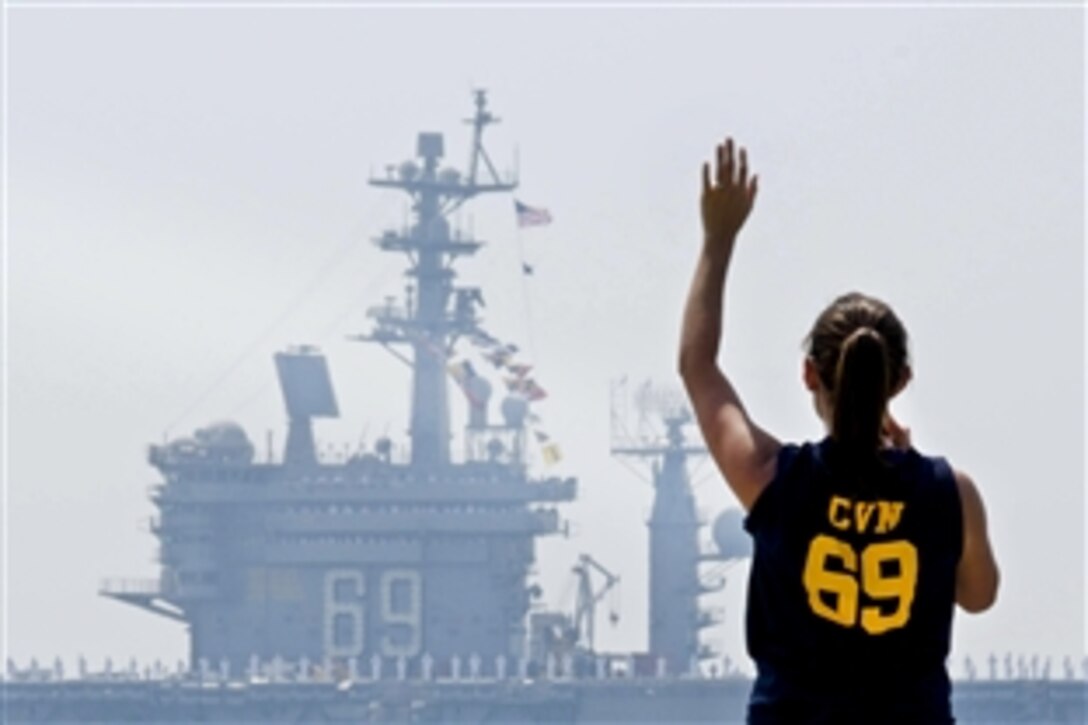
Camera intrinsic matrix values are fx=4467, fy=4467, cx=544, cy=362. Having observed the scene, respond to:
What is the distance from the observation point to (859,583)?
425cm

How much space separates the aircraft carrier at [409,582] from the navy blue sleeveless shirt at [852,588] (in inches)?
4015

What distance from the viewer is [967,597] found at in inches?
171

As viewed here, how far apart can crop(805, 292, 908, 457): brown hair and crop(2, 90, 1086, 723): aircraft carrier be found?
10201 cm

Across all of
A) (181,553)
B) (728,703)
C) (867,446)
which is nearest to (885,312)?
(867,446)

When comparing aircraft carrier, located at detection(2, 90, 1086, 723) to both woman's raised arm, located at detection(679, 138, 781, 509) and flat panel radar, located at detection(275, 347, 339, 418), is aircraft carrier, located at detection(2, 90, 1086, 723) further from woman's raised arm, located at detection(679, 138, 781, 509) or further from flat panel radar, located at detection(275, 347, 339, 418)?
woman's raised arm, located at detection(679, 138, 781, 509)

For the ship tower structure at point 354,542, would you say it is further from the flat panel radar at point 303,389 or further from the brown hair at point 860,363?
the brown hair at point 860,363

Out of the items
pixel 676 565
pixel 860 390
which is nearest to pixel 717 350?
pixel 860 390

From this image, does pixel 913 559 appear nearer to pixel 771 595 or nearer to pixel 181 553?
pixel 771 595

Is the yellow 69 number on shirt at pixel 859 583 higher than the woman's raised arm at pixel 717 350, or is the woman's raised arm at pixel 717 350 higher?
the woman's raised arm at pixel 717 350

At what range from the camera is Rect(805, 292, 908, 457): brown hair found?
4262 mm

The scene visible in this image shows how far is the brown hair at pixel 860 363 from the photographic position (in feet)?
14.0

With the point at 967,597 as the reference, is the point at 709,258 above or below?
above

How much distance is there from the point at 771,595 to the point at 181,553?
336 ft

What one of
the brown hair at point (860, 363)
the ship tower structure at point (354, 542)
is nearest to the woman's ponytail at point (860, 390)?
the brown hair at point (860, 363)
